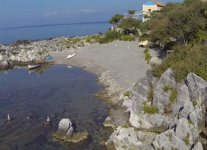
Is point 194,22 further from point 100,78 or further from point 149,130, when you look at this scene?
point 149,130

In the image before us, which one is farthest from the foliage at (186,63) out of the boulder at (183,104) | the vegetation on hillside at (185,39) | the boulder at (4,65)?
the boulder at (4,65)

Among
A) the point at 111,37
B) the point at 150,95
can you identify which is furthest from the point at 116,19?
the point at 150,95

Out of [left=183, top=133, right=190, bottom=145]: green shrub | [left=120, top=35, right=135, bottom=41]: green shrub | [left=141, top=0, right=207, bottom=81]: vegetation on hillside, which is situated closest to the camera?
[left=183, top=133, right=190, bottom=145]: green shrub

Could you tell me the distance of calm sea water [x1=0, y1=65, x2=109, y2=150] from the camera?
1358 inches

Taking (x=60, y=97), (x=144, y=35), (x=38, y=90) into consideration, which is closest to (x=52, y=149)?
(x=60, y=97)

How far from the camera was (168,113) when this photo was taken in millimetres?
33625

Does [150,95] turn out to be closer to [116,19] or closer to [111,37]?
[111,37]

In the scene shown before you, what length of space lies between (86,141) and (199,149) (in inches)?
422

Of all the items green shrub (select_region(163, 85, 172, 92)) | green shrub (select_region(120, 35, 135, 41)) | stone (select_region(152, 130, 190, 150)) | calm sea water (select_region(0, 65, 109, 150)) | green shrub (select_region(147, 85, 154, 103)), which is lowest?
calm sea water (select_region(0, 65, 109, 150))

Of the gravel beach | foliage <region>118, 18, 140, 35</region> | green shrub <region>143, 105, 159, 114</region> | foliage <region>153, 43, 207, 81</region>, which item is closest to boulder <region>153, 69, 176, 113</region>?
green shrub <region>143, 105, 159, 114</region>

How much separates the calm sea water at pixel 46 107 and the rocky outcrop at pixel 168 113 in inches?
144

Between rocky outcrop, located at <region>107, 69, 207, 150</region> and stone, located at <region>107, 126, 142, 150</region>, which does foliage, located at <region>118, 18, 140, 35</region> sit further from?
stone, located at <region>107, 126, 142, 150</region>

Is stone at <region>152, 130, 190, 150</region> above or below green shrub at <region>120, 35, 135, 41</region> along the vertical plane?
above

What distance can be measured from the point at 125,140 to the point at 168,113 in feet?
19.0
